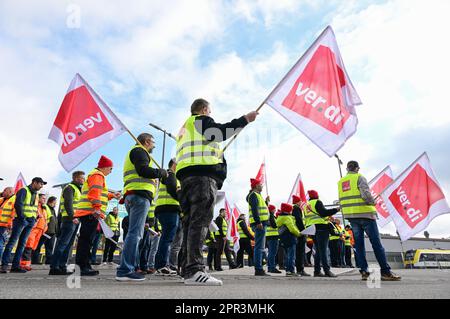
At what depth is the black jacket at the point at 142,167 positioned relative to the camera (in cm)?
454

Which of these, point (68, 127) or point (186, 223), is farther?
point (68, 127)

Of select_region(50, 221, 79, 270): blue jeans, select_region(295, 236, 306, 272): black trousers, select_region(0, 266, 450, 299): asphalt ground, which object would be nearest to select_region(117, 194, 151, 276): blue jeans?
select_region(0, 266, 450, 299): asphalt ground

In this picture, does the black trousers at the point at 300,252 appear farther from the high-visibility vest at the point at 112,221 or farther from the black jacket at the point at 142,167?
the high-visibility vest at the point at 112,221

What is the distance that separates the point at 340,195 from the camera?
253 inches

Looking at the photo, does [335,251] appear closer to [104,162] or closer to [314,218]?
[314,218]

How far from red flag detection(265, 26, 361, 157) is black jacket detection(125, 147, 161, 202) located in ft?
7.72

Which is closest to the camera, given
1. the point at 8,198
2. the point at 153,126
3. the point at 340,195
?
the point at 340,195

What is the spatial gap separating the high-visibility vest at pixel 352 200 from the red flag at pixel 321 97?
3.06ft

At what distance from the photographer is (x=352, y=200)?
6.13 meters

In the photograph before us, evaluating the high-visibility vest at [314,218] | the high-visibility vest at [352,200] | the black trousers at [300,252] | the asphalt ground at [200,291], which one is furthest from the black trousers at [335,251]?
the asphalt ground at [200,291]
